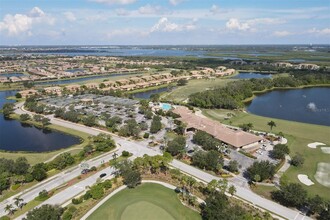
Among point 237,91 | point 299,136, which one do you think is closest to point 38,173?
point 299,136

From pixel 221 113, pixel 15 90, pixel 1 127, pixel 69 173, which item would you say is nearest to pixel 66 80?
pixel 15 90

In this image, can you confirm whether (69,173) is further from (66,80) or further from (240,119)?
(66,80)

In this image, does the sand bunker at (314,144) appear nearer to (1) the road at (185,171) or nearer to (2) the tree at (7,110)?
(1) the road at (185,171)

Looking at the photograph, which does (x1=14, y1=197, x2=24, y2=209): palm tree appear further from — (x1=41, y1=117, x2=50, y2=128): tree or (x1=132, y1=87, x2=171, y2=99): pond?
(x1=132, y1=87, x2=171, y2=99): pond

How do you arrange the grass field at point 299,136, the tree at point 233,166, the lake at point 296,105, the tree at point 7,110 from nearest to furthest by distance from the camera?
the grass field at point 299,136
the tree at point 233,166
the lake at point 296,105
the tree at point 7,110

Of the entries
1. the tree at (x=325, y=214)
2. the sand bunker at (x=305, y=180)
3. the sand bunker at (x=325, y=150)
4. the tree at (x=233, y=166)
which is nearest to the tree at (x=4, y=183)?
the tree at (x=233, y=166)

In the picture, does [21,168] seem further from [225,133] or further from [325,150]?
[325,150]

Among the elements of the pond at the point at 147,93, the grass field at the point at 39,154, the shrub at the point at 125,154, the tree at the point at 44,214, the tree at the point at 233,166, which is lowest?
the pond at the point at 147,93
